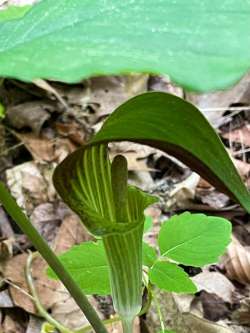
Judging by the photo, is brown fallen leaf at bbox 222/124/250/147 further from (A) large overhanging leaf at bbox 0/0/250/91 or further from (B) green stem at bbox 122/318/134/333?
(A) large overhanging leaf at bbox 0/0/250/91

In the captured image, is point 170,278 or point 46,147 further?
point 46,147

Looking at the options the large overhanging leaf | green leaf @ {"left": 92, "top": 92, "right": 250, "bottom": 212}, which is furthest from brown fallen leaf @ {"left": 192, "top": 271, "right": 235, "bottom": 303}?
the large overhanging leaf

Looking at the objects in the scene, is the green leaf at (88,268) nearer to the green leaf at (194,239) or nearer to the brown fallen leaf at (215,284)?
the green leaf at (194,239)

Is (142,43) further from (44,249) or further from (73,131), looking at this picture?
(73,131)

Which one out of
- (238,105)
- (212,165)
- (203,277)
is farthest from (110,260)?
(238,105)

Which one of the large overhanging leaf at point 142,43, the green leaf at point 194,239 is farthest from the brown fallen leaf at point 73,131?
the large overhanging leaf at point 142,43

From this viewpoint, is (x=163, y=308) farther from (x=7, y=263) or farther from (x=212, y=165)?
(x=212, y=165)

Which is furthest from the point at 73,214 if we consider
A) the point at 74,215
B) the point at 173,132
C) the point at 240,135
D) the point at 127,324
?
the point at 173,132
